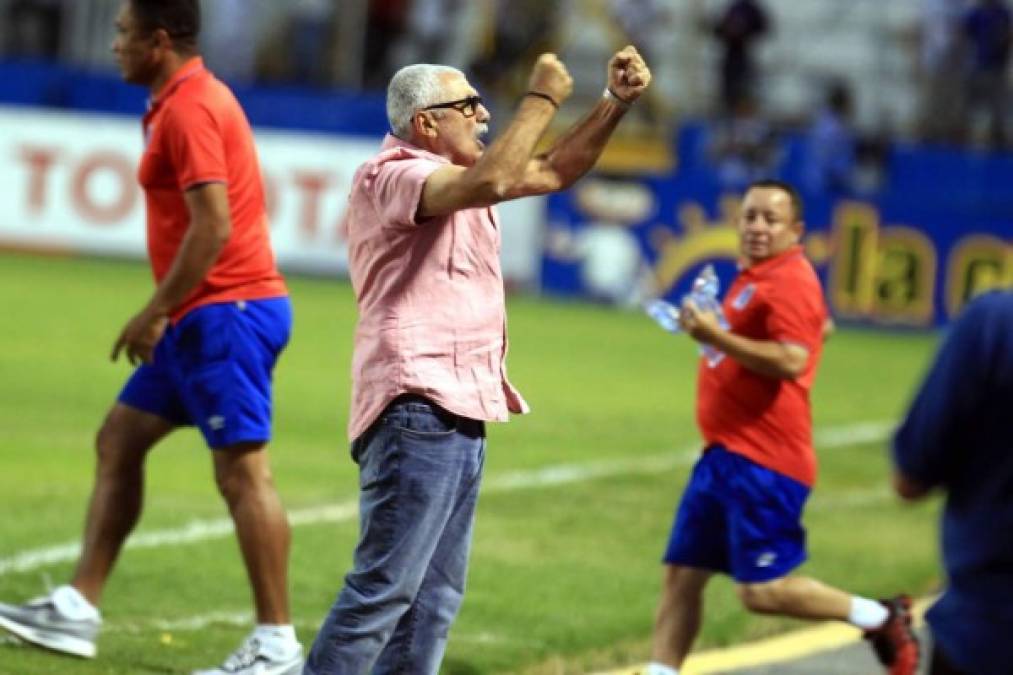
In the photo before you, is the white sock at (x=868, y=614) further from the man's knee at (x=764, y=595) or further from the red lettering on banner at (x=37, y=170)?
the red lettering on banner at (x=37, y=170)

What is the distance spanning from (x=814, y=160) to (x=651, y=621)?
16659 mm

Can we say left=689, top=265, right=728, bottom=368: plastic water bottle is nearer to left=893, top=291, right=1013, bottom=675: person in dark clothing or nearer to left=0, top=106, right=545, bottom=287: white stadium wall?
left=893, top=291, right=1013, bottom=675: person in dark clothing

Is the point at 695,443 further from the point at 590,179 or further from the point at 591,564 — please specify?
the point at 590,179

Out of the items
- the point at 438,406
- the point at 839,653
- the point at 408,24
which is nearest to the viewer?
the point at 438,406

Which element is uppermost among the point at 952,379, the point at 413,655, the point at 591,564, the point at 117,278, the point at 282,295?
the point at 952,379

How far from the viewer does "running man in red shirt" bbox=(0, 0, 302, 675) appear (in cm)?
715

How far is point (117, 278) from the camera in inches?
938

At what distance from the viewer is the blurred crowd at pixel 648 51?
25219 millimetres

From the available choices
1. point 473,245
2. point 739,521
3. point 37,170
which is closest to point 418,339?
point 473,245

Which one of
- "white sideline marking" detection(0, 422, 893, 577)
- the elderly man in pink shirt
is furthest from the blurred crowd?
the elderly man in pink shirt

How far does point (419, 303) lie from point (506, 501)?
5977 mm

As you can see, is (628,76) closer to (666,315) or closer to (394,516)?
(394,516)

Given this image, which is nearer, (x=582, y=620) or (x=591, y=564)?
(x=582, y=620)

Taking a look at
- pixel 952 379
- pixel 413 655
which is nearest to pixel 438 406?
pixel 413 655
